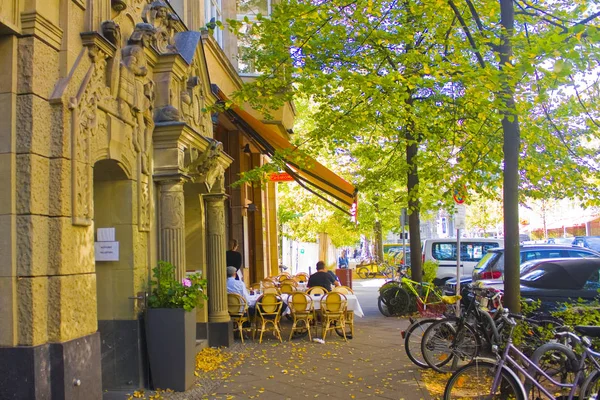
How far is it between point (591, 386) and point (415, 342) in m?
3.27

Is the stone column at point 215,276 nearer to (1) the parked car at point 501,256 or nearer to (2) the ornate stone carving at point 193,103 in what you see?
(2) the ornate stone carving at point 193,103

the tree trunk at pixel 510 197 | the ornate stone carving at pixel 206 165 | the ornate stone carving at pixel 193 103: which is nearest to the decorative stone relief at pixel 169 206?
the ornate stone carving at pixel 206 165

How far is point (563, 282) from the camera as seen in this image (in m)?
9.26

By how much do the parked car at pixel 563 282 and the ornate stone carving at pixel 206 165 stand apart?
507 centimetres

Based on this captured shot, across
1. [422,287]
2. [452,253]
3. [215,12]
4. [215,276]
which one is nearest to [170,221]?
[215,276]

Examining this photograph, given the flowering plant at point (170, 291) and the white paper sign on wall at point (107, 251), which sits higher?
the white paper sign on wall at point (107, 251)

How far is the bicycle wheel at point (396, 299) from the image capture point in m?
13.7

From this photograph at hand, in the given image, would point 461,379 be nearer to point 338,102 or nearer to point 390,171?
point 338,102

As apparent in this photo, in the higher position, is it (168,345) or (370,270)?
(168,345)

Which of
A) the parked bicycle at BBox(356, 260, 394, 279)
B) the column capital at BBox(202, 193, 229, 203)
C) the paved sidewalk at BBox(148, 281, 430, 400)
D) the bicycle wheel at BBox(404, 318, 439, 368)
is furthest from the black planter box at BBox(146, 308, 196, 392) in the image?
the parked bicycle at BBox(356, 260, 394, 279)

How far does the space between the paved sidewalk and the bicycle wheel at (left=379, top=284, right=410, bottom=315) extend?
2.87 metres

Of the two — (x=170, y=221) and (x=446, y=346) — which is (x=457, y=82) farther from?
(x=170, y=221)

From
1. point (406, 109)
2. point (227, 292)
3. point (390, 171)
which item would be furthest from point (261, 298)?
point (390, 171)

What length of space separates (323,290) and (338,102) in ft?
11.5
